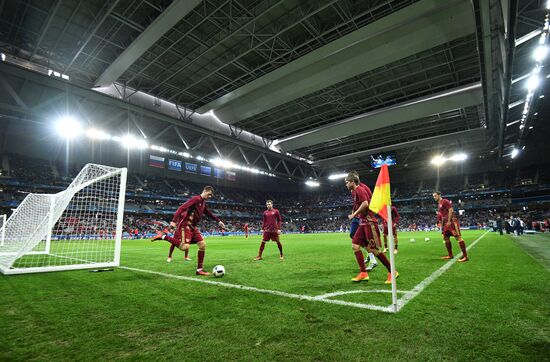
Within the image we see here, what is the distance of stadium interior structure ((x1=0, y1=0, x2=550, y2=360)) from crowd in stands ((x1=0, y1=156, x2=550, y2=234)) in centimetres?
30

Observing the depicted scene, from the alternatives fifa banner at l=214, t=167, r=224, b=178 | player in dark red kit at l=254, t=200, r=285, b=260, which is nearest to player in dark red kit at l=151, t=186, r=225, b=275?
player in dark red kit at l=254, t=200, r=285, b=260

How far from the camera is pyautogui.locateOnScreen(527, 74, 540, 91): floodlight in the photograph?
18672 millimetres

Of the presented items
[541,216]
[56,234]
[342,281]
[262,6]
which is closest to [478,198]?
[541,216]

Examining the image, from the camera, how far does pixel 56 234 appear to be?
12.5m

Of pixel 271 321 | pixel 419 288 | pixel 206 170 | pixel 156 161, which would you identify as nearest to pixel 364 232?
pixel 419 288

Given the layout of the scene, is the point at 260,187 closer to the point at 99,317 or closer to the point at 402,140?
the point at 402,140

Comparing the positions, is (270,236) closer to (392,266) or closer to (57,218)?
(57,218)

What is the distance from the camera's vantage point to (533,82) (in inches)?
767

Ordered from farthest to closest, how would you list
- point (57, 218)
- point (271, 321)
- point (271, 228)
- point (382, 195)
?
point (271, 228) → point (57, 218) → point (382, 195) → point (271, 321)

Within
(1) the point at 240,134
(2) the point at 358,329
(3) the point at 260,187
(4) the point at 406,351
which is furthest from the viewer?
(3) the point at 260,187

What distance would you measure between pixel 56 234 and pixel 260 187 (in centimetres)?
5026

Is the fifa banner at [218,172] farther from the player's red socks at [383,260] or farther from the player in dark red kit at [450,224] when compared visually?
the player's red socks at [383,260]

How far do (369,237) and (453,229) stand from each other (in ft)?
14.5

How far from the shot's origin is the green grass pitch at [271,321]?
2.44 metres
